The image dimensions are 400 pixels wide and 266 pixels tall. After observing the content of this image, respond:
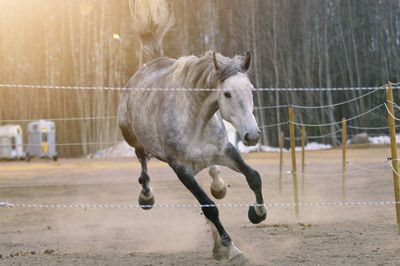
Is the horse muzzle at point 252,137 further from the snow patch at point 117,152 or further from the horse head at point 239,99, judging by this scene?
the snow patch at point 117,152

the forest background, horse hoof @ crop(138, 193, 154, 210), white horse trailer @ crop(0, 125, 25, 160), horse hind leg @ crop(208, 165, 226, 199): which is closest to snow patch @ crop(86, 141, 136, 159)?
the forest background

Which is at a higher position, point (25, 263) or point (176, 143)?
point (176, 143)

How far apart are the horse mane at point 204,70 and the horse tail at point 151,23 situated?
1863 millimetres

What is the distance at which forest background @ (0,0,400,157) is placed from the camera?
21594mm

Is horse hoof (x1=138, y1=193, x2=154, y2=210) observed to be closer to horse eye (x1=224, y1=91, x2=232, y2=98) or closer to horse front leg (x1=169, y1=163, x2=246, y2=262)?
horse front leg (x1=169, y1=163, x2=246, y2=262)

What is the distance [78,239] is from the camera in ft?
25.0

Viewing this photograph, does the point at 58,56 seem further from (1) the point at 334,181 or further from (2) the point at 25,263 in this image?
(2) the point at 25,263

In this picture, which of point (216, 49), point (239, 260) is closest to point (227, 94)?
point (239, 260)

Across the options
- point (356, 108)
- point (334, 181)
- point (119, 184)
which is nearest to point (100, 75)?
point (356, 108)

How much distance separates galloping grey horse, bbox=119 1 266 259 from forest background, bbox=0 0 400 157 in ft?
38.6

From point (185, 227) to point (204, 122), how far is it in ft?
9.88

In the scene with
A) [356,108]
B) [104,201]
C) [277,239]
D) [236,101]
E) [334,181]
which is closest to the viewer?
[236,101]

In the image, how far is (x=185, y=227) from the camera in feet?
27.3

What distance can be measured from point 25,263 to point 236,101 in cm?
246
